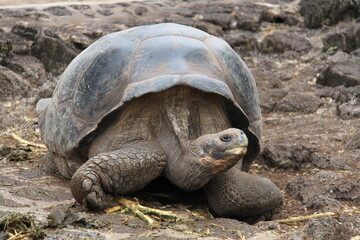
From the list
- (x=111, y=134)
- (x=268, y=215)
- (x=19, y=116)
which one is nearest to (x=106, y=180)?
(x=111, y=134)

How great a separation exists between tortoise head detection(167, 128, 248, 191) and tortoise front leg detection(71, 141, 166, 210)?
0.49 ft

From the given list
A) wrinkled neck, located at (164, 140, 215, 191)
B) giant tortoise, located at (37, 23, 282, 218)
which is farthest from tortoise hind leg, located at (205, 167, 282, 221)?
wrinkled neck, located at (164, 140, 215, 191)

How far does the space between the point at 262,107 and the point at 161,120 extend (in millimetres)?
2910

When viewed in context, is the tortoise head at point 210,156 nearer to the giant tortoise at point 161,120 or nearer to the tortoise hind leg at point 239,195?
the giant tortoise at point 161,120

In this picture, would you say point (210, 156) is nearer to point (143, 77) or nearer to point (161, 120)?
point (161, 120)

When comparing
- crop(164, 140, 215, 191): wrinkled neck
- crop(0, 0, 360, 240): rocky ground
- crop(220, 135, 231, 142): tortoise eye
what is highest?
crop(220, 135, 231, 142): tortoise eye

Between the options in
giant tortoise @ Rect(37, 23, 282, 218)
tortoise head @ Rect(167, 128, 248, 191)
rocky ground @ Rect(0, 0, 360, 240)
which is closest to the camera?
rocky ground @ Rect(0, 0, 360, 240)

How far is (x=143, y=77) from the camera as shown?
3.46 metres

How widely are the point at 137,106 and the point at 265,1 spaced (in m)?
7.22

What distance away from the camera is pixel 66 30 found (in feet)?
25.7

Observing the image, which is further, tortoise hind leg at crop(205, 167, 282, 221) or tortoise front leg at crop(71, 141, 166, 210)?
tortoise hind leg at crop(205, 167, 282, 221)

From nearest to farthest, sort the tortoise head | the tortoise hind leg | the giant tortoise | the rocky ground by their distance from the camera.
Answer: the rocky ground < the tortoise head < the giant tortoise < the tortoise hind leg

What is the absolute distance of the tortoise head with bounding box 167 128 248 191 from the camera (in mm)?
3092

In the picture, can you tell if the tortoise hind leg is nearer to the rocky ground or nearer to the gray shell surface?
the rocky ground
